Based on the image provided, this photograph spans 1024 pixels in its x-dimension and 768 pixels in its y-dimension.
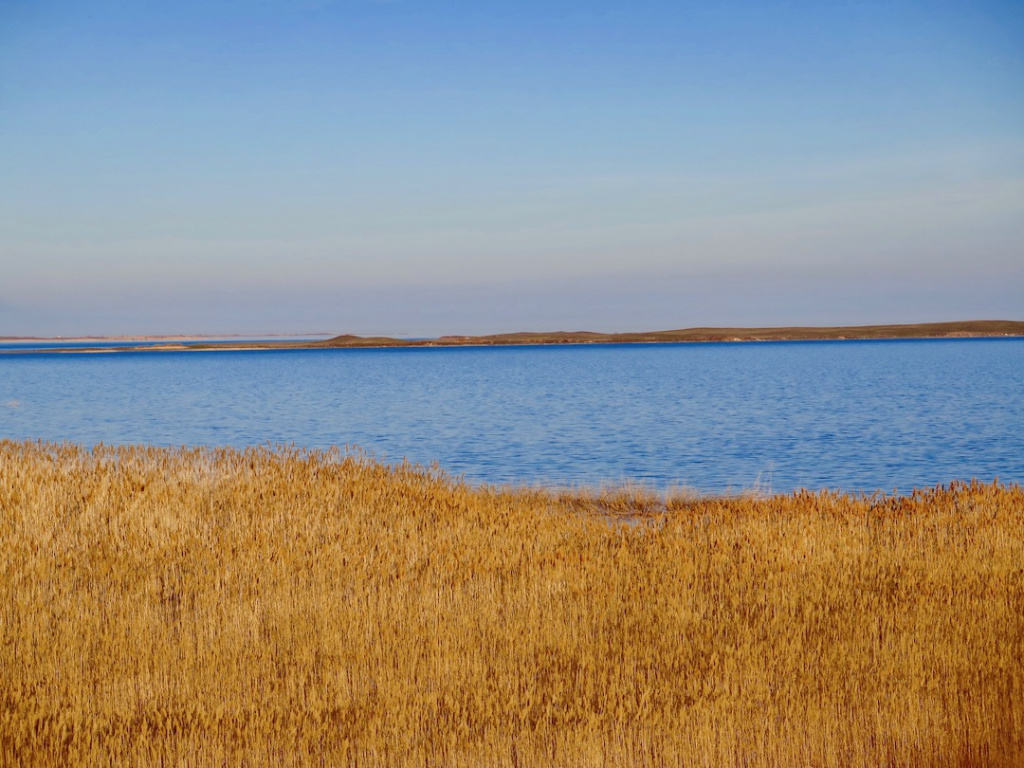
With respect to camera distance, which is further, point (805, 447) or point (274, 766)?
point (805, 447)

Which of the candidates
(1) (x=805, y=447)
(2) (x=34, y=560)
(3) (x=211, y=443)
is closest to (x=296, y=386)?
(3) (x=211, y=443)

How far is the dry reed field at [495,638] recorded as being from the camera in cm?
667

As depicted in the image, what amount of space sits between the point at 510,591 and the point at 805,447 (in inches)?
959

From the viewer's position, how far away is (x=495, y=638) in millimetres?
8594

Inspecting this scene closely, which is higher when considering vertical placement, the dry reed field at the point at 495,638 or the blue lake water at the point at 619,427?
the dry reed field at the point at 495,638

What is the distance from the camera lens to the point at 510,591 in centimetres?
1002

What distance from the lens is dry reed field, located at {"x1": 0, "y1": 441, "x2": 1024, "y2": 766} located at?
667 cm

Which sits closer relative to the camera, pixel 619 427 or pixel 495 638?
pixel 495 638

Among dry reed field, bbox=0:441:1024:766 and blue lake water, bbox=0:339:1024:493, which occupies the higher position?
dry reed field, bbox=0:441:1024:766

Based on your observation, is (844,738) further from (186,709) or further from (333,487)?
(333,487)

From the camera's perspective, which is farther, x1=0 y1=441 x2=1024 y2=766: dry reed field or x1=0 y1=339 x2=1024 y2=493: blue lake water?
x1=0 y1=339 x2=1024 y2=493: blue lake water

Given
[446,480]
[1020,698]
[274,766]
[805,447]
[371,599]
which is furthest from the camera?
[805,447]

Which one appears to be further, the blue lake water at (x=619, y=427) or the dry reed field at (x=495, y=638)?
the blue lake water at (x=619, y=427)

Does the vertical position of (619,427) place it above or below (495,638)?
below
